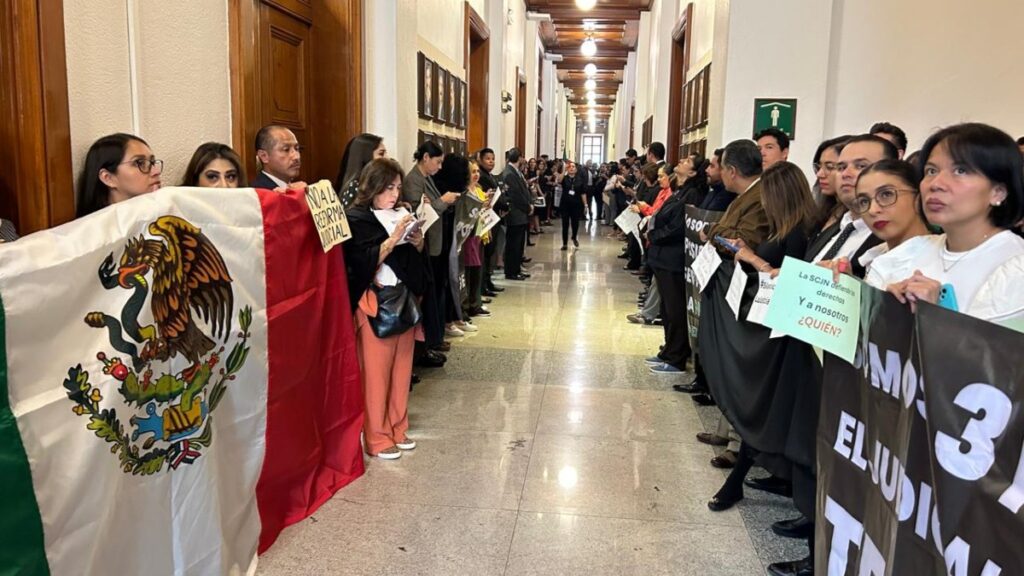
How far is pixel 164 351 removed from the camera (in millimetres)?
2121

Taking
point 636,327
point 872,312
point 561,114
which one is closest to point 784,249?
point 872,312

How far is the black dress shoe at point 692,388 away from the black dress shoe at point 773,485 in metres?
1.30

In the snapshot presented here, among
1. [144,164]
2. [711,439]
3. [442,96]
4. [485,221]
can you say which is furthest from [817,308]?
[442,96]

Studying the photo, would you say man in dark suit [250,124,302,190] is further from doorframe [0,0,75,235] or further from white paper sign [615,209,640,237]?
white paper sign [615,209,640,237]

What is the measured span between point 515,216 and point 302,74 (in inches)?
183

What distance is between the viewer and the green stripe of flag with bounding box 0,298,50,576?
5.30 feet

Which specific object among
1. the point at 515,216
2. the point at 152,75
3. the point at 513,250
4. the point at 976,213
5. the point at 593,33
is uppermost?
the point at 593,33

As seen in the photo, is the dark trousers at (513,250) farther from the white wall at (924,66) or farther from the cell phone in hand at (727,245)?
the cell phone in hand at (727,245)

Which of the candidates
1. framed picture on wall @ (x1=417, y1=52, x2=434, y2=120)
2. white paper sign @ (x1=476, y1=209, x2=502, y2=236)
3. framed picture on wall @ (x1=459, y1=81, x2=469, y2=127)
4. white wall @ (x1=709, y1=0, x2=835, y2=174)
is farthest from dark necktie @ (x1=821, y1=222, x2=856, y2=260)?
framed picture on wall @ (x1=459, y1=81, x2=469, y2=127)

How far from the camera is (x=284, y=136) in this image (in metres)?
3.54

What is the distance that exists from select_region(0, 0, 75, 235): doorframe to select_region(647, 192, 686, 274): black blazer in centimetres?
385

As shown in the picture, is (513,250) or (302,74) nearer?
(302,74)

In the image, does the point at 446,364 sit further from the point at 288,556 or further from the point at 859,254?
the point at 859,254

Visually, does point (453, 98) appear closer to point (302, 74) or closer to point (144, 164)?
point (302, 74)
